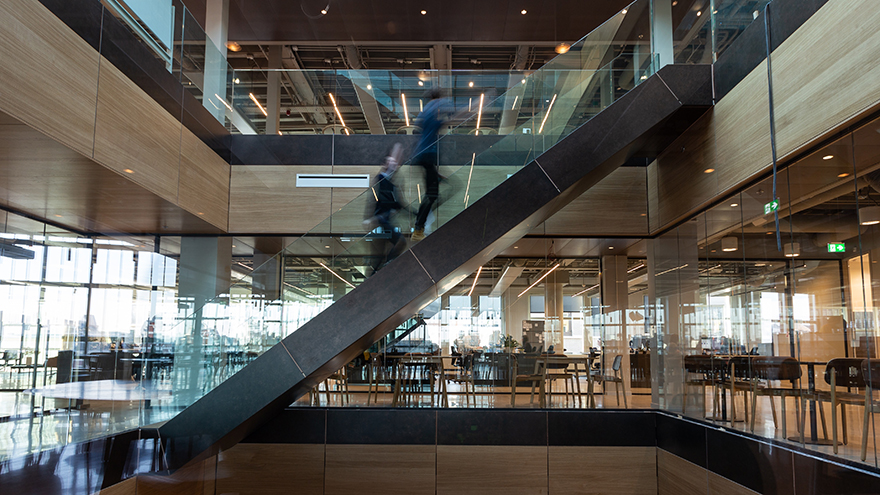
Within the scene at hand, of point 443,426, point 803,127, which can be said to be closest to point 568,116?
point 803,127

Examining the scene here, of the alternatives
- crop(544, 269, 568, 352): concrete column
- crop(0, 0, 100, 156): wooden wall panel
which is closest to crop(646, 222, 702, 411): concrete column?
crop(544, 269, 568, 352): concrete column

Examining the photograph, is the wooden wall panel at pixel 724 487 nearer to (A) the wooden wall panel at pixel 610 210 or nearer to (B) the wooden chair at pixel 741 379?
(B) the wooden chair at pixel 741 379

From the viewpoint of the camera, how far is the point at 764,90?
15.5 ft

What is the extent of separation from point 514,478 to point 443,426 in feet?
3.63

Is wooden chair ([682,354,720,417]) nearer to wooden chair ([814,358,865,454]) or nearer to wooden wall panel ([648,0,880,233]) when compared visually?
wooden wall panel ([648,0,880,233])

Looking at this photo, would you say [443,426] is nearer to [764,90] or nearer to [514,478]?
[514,478]

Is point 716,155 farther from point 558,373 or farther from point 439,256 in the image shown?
point 558,373

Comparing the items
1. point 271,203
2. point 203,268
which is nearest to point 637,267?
point 271,203

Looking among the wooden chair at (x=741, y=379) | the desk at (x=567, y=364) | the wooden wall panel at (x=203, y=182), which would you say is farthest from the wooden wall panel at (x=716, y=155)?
the wooden wall panel at (x=203, y=182)

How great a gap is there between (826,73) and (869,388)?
82.5 inches

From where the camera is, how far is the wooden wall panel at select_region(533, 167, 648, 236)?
7742 millimetres

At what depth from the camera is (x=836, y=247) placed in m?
3.94

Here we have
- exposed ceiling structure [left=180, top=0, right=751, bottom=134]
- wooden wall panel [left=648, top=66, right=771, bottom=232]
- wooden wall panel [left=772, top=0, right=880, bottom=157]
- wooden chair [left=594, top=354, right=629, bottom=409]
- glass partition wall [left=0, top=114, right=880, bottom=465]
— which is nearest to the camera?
wooden wall panel [left=772, top=0, right=880, bottom=157]

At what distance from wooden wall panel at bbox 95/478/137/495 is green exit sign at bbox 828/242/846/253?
256 inches
